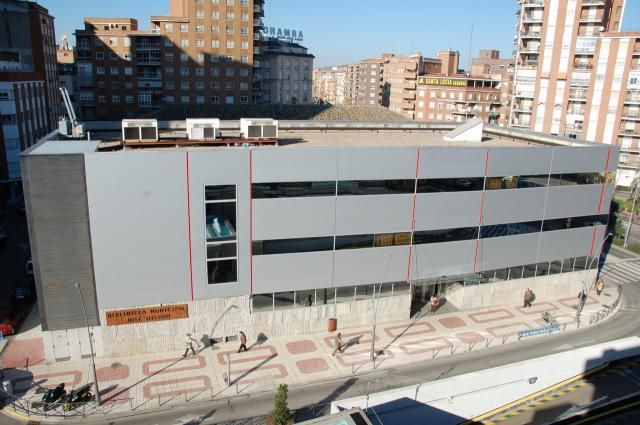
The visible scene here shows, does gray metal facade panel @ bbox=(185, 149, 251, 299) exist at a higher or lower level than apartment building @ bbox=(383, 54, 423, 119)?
lower

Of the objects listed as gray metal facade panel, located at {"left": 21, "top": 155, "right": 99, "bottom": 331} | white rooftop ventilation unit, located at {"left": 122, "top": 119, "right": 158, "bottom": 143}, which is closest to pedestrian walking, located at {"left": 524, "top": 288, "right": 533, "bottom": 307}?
white rooftop ventilation unit, located at {"left": 122, "top": 119, "right": 158, "bottom": 143}

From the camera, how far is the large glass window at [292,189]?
99.2 feet

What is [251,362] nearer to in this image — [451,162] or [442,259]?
[442,259]

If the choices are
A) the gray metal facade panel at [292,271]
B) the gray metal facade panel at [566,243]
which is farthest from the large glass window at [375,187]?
the gray metal facade panel at [566,243]

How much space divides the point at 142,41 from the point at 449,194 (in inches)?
2972

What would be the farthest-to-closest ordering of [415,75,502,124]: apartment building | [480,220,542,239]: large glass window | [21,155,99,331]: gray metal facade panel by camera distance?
[415,75,502,124]: apartment building < [480,220,542,239]: large glass window < [21,155,99,331]: gray metal facade panel

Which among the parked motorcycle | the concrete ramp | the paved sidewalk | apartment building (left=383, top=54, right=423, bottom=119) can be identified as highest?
apartment building (left=383, top=54, right=423, bottom=119)

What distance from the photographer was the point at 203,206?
29.3m

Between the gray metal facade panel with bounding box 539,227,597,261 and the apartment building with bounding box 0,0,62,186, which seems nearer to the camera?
the gray metal facade panel with bounding box 539,227,597,261

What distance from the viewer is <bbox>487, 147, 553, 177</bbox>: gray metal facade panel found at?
35.1m

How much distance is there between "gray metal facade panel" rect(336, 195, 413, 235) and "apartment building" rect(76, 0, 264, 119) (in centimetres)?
6486

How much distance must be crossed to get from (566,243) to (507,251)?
19.3ft

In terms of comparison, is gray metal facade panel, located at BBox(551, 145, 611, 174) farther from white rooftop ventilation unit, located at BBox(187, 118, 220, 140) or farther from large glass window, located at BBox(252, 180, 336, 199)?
white rooftop ventilation unit, located at BBox(187, 118, 220, 140)

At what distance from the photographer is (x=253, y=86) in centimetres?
9300
